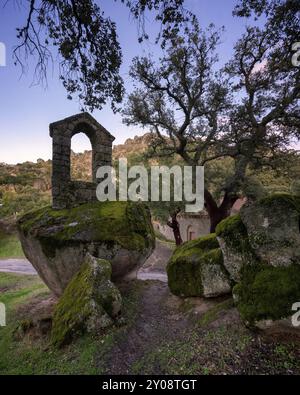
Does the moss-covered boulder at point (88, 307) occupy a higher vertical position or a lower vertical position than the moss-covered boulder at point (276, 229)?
lower

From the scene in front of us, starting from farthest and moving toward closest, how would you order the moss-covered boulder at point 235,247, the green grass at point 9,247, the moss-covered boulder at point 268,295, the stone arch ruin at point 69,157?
the green grass at point 9,247, the stone arch ruin at point 69,157, the moss-covered boulder at point 235,247, the moss-covered boulder at point 268,295

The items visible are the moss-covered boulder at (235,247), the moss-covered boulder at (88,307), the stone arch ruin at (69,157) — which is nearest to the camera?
Result: the moss-covered boulder at (235,247)

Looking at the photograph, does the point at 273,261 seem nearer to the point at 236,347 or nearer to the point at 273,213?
the point at 273,213

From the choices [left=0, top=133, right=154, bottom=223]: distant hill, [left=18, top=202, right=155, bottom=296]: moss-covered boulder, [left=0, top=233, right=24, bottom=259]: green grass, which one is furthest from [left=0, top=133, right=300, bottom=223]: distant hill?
[left=18, top=202, right=155, bottom=296]: moss-covered boulder

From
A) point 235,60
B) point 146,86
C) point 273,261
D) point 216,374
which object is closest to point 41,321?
point 216,374

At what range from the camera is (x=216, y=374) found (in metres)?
3.41

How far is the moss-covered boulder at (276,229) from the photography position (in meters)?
3.83

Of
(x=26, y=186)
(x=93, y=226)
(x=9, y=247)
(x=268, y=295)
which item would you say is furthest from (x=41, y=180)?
(x=268, y=295)
